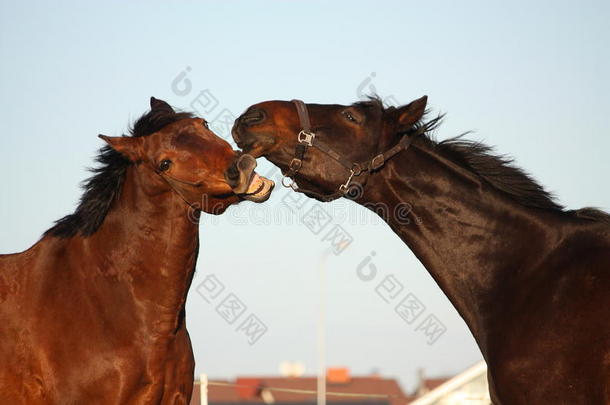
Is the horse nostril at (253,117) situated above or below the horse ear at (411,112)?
above

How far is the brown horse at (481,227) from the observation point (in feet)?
18.5

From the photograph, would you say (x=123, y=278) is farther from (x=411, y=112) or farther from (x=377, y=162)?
(x=411, y=112)

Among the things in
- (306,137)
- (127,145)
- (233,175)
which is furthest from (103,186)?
(306,137)

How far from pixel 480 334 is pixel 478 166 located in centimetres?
115

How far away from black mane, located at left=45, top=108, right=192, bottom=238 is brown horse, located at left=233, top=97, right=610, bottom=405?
0.70 m

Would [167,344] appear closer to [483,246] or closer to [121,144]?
[121,144]

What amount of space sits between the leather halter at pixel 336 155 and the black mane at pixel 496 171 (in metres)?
0.18

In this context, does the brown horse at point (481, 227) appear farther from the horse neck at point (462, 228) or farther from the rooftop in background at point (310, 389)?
the rooftop in background at point (310, 389)

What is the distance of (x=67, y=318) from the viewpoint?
20.9 feet

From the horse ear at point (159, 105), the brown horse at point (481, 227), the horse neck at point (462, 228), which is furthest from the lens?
the horse ear at point (159, 105)

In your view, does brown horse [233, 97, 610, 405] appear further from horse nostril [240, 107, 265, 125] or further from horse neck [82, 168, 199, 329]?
horse neck [82, 168, 199, 329]

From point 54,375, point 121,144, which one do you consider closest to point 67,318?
point 54,375

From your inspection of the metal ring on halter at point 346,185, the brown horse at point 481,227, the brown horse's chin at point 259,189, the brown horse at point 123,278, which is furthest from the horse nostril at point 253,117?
the metal ring on halter at point 346,185

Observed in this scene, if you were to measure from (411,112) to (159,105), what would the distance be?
195cm
